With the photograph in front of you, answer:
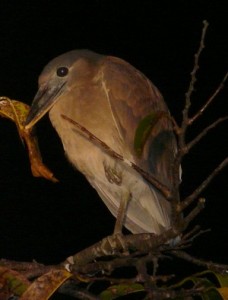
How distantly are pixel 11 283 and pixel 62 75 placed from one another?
1.15m

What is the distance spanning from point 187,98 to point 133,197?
49.6 inches

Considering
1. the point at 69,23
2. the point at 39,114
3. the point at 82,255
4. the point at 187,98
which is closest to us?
the point at 187,98

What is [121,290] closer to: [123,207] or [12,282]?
[12,282]

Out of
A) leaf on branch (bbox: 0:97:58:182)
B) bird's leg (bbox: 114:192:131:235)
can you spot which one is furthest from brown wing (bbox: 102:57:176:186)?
leaf on branch (bbox: 0:97:58:182)

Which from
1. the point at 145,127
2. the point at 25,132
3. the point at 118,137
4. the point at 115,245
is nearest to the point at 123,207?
the point at 118,137

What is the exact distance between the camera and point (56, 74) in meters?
2.40

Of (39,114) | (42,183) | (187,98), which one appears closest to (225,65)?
(42,183)

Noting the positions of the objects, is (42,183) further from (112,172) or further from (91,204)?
(112,172)

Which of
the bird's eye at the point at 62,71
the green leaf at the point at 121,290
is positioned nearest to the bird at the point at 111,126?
the bird's eye at the point at 62,71

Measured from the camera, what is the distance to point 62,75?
2420mm

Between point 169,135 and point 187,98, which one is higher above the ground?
point 187,98

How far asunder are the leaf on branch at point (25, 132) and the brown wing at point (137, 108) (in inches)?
19.6

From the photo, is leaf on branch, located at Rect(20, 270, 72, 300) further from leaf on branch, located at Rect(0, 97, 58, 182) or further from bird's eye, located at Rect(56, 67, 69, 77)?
bird's eye, located at Rect(56, 67, 69, 77)

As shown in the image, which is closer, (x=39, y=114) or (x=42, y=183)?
(x=39, y=114)
